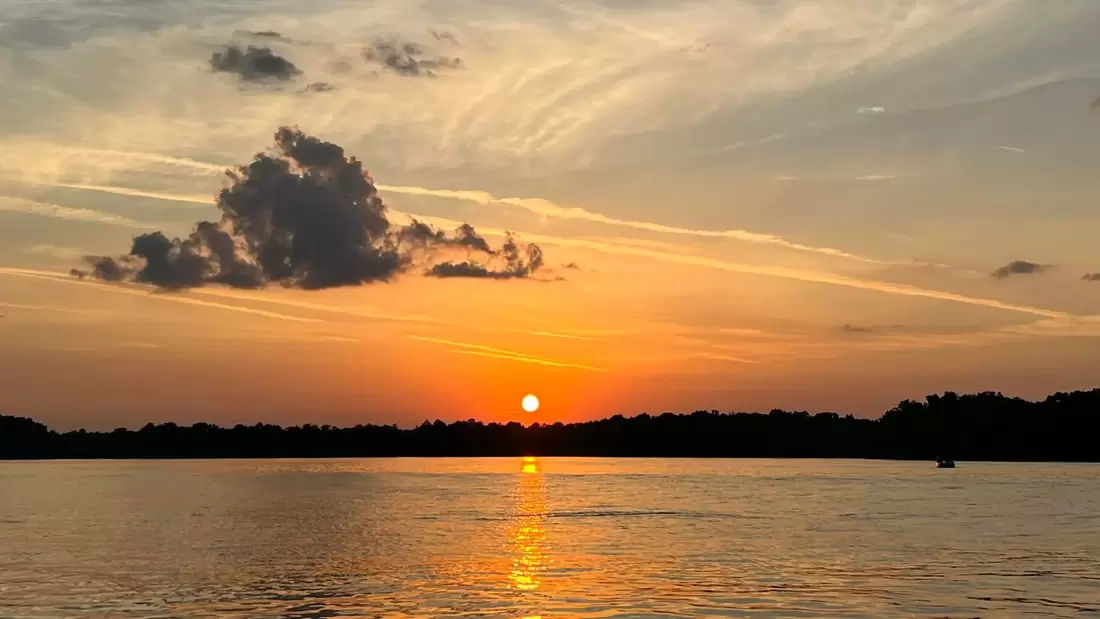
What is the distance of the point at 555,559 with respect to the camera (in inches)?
3044

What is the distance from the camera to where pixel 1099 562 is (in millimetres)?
74062

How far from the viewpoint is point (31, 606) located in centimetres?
5550

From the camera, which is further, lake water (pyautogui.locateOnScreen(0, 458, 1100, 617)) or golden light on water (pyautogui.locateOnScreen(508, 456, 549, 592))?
golden light on water (pyautogui.locateOnScreen(508, 456, 549, 592))

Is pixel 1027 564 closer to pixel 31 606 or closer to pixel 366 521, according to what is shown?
pixel 31 606

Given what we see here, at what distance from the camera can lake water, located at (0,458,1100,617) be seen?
56.2m

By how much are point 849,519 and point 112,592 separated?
2952 inches

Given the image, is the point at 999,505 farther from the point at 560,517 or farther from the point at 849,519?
the point at 560,517

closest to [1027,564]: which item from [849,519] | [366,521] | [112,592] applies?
[849,519]

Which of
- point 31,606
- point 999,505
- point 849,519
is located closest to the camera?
point 31,606

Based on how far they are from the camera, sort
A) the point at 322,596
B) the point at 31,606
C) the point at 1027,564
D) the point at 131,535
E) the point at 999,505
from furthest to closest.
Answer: the point at 999,505
the point at 131,535
the point at 1027,564
the point at 322,596
the point at 31,606

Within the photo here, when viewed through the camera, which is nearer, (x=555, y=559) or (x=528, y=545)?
(x=555, y=559)

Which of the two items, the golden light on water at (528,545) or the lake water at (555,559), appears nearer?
the lake water at (555,559)

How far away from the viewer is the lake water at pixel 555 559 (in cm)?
5622

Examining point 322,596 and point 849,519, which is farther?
point 849,519
